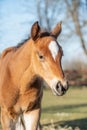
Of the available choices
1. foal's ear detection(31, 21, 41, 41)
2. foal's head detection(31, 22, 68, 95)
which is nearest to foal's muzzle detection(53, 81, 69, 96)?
foal's head detection(31, 22, 68, 95)

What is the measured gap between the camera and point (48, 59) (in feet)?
16.1

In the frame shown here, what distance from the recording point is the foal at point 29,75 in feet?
16.2

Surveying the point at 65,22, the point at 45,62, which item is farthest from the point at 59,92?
the point at 65,22

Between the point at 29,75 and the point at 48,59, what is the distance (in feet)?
2.47

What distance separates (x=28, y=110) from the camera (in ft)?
19.6

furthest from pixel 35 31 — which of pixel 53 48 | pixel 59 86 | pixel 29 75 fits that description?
pixel 59 86

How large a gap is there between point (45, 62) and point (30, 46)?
592 mm

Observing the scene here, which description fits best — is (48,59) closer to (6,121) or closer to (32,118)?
(32,118)

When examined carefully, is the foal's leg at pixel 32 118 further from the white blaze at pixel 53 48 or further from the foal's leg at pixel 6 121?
the white blaze at pixel 53 48

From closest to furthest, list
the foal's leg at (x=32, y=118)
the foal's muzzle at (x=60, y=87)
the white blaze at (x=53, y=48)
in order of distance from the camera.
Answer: the foal's muzzle at (x=60, y=87)
the white blaze at (x=53, y=48)
the foal's leg at (x=32, y=118)

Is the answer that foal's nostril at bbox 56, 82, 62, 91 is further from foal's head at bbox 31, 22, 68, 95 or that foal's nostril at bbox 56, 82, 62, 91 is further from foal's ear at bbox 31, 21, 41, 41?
foal's ear at bbox 31, 21, 41, 41

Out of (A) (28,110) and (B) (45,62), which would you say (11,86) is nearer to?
(A) (28,110)

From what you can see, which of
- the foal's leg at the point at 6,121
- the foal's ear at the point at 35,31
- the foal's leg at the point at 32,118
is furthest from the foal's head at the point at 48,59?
the foal's leg at the point at 6,121

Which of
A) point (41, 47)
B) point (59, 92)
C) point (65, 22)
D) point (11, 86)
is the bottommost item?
point (65, 22)
